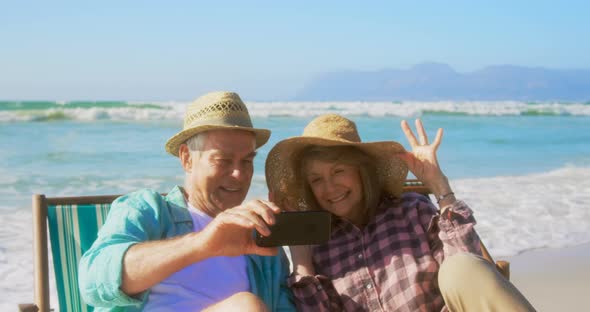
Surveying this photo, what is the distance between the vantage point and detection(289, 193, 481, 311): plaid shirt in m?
2.94

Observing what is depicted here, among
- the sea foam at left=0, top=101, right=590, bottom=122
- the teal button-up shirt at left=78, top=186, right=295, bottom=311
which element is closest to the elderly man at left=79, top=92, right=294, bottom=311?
the teal button-up shirt at left=78, top=186, right=295, bottom=311

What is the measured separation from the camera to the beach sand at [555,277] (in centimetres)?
509

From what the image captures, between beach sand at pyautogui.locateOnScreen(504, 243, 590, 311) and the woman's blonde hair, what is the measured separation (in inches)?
91.8

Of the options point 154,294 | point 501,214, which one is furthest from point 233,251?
point 501,214

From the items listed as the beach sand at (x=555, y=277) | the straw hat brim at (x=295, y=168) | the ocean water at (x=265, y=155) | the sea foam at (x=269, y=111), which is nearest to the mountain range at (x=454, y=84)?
the sea foam at (x=269, y=111)

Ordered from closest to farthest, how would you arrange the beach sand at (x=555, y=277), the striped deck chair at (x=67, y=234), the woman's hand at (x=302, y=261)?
the woman's hand at (x=302, y=261) → the striped deck chair at (x=67, y=234) → the beach sand at (x=555, y=277)

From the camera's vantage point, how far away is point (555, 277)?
5.59 meters

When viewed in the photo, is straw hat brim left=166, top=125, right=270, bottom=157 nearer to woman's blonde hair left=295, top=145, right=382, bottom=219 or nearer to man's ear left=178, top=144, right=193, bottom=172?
man's ear left=178, top=144, right=193, bottom=172

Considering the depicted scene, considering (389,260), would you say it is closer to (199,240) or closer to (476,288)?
(476,288)

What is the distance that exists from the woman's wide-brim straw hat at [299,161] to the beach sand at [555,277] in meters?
2.23

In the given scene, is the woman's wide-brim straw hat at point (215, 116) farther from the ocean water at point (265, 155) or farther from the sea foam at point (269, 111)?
the sea foam at point (269, 111)

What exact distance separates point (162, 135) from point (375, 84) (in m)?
135

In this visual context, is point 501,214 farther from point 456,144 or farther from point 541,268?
point 456,144

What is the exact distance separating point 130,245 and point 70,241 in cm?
124
